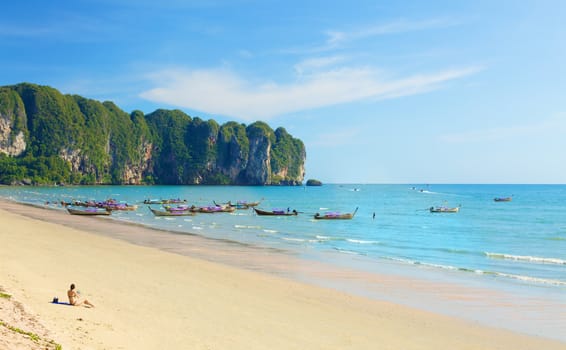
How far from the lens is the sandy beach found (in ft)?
32.2

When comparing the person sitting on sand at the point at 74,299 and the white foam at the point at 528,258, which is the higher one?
the person sitting on sand at the point at 74,299

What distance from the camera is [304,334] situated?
37.2 ft

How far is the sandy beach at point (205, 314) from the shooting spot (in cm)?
980

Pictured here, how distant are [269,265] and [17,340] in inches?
655

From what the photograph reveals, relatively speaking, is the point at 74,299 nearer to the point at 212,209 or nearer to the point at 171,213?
the point at 171,213

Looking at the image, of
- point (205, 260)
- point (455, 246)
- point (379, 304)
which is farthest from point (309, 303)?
point (455, 246)

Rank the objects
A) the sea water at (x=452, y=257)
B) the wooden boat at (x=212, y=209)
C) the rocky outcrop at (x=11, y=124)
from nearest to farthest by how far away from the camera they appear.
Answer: the sea water at (x=452, y=257), the wooden boat at (x=212, y=209), the rocky outcrop at (x=11, y=124)

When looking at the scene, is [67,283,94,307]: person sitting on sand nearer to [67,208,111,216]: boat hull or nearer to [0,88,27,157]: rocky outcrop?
[67,208,111,216]: boat hull

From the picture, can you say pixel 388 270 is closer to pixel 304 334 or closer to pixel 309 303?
pixel 309 303

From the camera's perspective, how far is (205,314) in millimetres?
12500

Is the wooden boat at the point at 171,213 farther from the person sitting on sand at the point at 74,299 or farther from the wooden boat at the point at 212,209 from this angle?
the person sitting on sand at the point at 74,299

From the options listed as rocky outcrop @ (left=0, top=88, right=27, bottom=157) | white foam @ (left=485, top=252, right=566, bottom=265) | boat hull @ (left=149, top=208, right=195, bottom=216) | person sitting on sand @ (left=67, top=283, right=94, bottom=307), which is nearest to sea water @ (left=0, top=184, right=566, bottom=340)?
white foam @ (left=485, top=252, right=566, bottom=265)

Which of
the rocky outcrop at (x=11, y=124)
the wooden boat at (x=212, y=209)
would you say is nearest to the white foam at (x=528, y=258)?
the wooden boat at (x=212, y=209)

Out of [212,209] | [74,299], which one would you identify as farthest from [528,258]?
[212,209]
